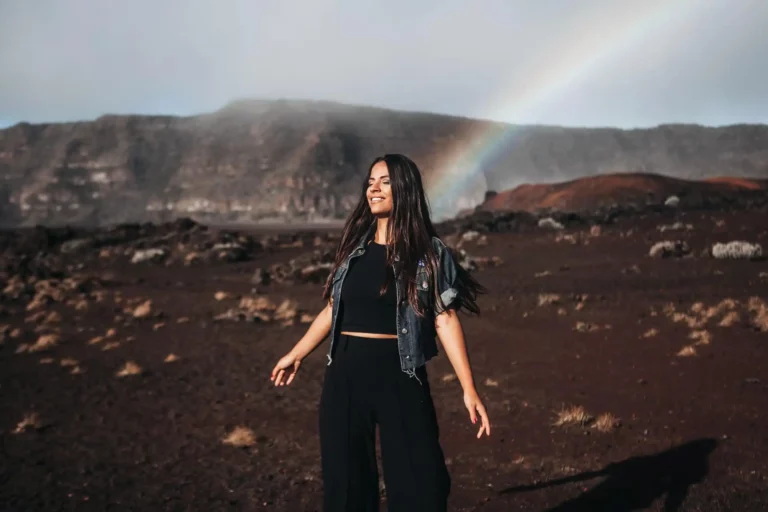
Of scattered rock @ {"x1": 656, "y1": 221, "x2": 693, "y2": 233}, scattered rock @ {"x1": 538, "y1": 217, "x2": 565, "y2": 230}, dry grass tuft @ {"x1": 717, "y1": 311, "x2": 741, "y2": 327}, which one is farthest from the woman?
scattered rock @ {"x1": 538, "y1": 217, "x2": 565, "y2": 230}

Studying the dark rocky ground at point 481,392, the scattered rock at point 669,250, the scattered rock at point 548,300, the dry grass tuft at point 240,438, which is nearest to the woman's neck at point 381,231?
the dark rocky ground at point 481,392

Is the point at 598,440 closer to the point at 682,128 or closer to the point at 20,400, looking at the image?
the point at 20,400

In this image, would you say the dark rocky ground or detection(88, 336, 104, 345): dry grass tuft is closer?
the dark rocky ground

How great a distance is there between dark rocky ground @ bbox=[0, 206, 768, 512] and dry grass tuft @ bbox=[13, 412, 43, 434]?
0.07 m

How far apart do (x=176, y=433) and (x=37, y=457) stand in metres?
1.50

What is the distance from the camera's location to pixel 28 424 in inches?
352

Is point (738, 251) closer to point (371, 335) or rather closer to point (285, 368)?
point (285, 368)

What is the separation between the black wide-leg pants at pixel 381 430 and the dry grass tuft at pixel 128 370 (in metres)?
9.27

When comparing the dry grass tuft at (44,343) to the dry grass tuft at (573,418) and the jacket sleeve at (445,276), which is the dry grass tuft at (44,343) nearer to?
the dry grass tuft at (573,418)

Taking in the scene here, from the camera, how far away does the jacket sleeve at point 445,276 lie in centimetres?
335

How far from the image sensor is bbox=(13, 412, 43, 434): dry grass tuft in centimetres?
888

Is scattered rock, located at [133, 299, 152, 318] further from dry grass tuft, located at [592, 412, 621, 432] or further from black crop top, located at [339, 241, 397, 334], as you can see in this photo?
black crop top, located at [339, 241, 397, 334]

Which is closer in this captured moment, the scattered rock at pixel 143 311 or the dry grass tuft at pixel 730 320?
the dry grass tuft at pixel 730 320

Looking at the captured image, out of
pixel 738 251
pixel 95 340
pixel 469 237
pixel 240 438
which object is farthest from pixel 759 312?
pixel 469 237
